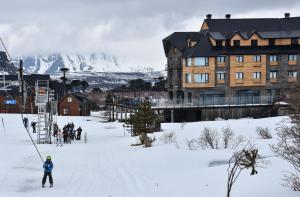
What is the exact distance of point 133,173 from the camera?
2386cm

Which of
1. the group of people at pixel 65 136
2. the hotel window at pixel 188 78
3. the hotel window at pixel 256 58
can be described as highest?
the hotel window at pixel 256 58

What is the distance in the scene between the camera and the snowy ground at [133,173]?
59.9 ft

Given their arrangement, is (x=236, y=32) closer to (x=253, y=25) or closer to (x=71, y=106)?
(x=253, y=25)

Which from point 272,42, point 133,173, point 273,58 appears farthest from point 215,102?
point 133,173

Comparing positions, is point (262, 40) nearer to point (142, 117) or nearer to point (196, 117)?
point (196, 117)

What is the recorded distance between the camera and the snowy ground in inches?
719

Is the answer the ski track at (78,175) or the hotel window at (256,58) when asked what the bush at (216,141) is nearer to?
the ski track at (78,175)


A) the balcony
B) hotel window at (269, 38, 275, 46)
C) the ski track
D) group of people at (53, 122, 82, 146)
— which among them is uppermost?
hotel window at (269, 38, 275, 46)

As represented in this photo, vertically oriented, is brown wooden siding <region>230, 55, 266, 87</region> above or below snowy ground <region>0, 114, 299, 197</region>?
above

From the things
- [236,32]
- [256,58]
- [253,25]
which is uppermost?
[253,25]

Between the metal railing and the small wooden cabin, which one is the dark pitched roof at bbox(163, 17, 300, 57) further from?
the small wooden cabin

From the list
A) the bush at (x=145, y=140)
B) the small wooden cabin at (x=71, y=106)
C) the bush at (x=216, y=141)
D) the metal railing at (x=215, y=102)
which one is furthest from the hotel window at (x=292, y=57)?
the small wooden cabin at (x=71, y=106)

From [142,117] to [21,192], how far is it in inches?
809

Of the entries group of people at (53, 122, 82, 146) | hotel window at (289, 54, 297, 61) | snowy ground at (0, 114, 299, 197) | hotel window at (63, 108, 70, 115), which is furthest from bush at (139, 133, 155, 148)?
hotel window at (63, 108, 70, 115)
